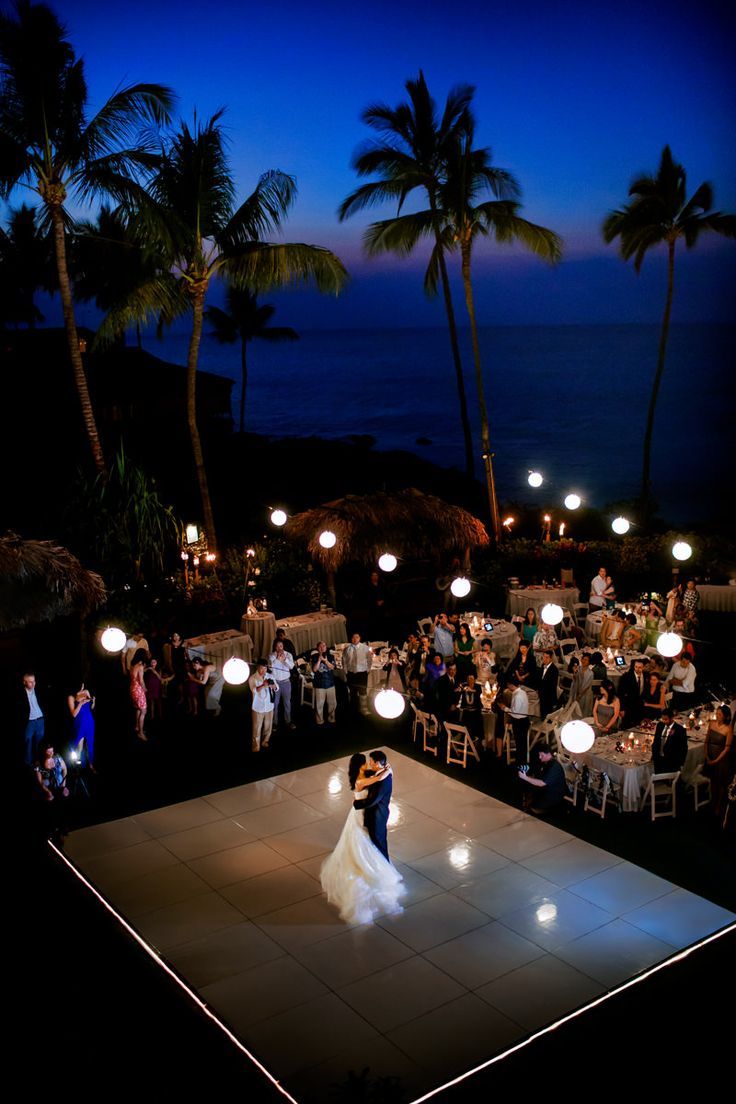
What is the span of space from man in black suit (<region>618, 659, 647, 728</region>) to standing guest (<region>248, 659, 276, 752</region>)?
4.87m

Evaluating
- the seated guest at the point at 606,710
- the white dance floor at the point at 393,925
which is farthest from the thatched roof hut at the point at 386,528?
the seated guest at the point at 606,710

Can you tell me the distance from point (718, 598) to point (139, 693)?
11421mm

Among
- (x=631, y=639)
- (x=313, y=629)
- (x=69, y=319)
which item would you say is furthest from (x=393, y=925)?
(x=69, y=319)

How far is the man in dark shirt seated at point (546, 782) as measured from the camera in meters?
10.9

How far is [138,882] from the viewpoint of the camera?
32.6 feet

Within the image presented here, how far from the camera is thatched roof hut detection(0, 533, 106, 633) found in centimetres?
1312

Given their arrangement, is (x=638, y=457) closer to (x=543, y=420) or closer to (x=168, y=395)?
(x=543, y=420)

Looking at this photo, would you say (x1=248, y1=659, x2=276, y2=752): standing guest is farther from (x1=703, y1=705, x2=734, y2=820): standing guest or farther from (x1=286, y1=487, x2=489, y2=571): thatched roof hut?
(x1=703, y1=705, x2=734, y2=820): standing guest

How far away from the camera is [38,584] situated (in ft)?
44.1

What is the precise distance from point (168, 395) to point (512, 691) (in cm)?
1753

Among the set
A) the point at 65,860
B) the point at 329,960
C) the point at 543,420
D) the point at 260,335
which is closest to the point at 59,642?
the point at 65,860

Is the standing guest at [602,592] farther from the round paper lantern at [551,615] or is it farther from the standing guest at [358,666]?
the standing guest at [358,666]

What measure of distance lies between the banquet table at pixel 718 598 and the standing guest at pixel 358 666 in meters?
7.51

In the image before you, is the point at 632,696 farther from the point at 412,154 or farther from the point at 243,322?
the point at 243,322
